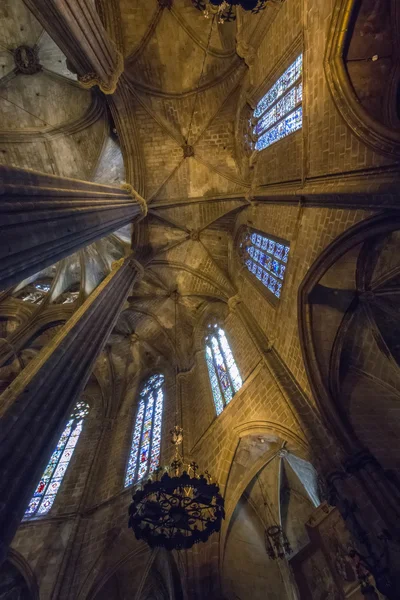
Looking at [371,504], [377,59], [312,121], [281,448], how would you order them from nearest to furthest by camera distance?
→ [371,504], [377,59], [312,121], [281,448]

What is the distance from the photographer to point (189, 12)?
33.4ft

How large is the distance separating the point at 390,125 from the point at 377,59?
142 cm

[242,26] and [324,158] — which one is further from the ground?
[242,26]

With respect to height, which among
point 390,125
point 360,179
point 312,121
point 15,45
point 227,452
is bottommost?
point 227,452

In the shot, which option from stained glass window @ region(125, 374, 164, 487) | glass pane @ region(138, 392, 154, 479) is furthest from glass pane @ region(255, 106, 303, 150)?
glass pane @ region(138, 392, 154, 479)

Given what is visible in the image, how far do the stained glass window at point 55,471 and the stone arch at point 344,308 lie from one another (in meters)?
6.11

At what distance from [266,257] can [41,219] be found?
6.63m

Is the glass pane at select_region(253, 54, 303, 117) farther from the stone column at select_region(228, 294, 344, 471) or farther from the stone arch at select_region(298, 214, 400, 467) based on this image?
the stone column at select_region(228, 294, 344, 471)

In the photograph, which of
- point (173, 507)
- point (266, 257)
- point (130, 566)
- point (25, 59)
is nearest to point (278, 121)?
point (266, 257)

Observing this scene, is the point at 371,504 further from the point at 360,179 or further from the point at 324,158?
the point at 324,158

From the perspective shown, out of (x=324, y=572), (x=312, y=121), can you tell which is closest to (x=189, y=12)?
(x=312, y=121)

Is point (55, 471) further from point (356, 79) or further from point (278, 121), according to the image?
point (356, 79)

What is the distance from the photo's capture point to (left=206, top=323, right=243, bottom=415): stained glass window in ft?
29.3

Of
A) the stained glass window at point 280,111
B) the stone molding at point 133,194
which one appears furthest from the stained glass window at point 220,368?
the stained glass window at point 280,111
